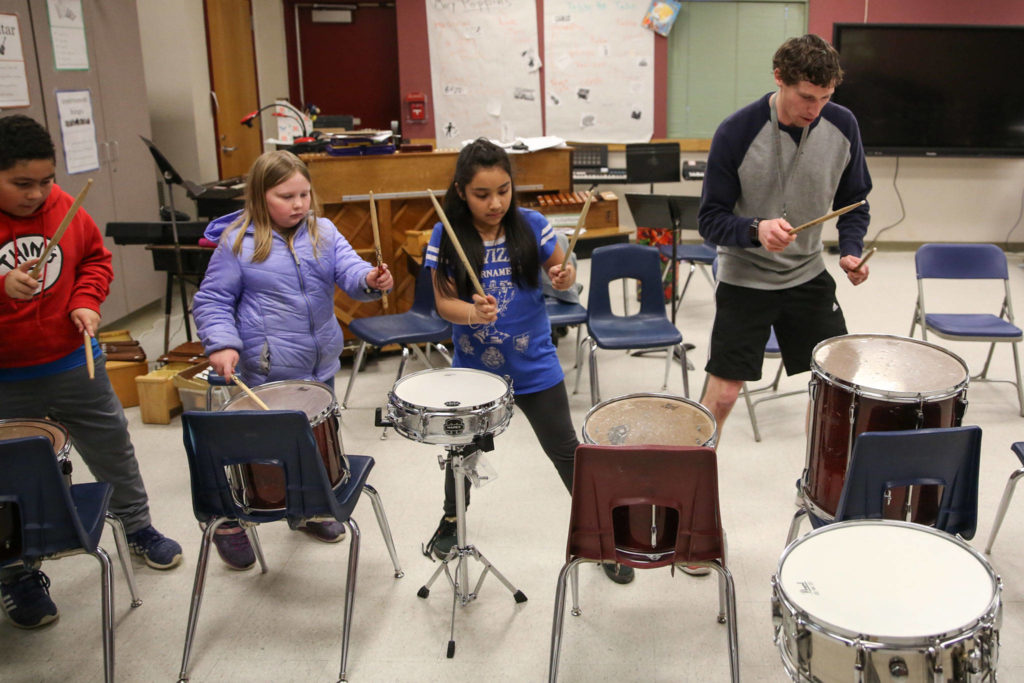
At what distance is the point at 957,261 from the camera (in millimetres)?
4219

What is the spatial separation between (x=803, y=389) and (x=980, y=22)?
4620mm

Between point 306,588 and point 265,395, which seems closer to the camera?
point 265,395

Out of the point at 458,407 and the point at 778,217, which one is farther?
the point at 778,217

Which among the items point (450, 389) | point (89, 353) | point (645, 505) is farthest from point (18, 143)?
point (645, 505)

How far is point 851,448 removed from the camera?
2162 millimetres

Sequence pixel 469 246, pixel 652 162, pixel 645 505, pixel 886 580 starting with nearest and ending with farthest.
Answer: pixel 886 580 < pixel 645 505 < pixel 469 246 < pixel 652 162

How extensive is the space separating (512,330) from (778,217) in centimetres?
95

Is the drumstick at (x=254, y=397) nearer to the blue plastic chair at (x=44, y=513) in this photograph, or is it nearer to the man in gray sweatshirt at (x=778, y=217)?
the blue plastic chair at (x=44, y=513)

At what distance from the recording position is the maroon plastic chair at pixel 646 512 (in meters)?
1.88

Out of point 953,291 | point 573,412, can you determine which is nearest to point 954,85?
point 953,291

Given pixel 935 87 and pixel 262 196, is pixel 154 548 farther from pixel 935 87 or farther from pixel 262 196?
pixel 935 87

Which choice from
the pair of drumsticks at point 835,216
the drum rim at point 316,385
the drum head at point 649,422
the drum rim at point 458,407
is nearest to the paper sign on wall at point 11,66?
the drum rim at point 316,385

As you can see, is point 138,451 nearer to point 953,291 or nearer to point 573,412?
point 573,412

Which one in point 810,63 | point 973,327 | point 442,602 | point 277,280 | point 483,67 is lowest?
point 442,602
